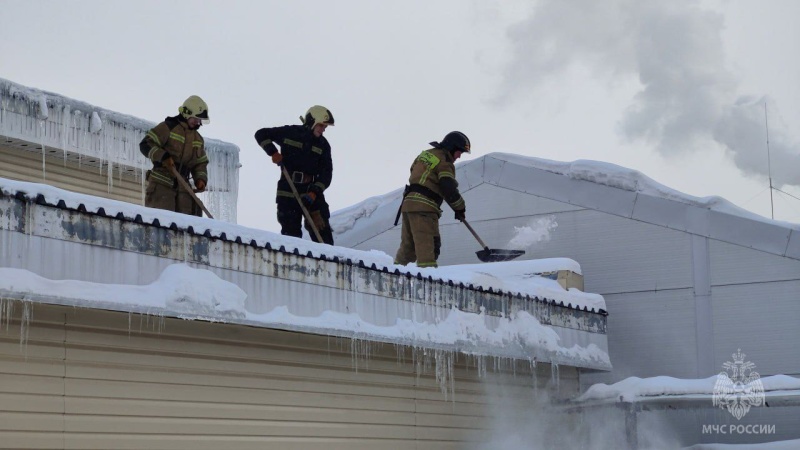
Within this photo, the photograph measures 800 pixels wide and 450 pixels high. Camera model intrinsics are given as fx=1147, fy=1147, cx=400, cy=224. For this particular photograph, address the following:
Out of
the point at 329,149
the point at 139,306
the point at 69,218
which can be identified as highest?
the point at 329,149

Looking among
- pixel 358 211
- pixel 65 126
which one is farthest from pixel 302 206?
pixel 358 211

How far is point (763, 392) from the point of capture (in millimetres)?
12383

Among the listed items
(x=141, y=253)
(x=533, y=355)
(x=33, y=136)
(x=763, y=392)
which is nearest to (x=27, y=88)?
(x=33, y=136)

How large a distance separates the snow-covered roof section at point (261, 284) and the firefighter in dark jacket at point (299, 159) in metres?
1.50

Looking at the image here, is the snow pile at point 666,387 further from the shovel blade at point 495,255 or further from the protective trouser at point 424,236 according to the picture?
the protective trouser at point 424,236

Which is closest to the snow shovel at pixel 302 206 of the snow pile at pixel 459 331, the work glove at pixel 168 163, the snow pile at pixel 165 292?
the work glove at pixel 168 163

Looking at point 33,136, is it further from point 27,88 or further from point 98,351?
point 98,351

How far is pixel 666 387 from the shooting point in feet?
41.4

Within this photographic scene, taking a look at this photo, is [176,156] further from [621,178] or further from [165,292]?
[621,178]

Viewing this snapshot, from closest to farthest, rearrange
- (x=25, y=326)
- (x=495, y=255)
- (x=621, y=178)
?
(x=25, y=326), (x=495, y=255), (x=621, y=178)

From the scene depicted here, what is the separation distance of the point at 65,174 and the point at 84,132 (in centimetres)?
54

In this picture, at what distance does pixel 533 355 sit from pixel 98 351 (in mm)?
5497

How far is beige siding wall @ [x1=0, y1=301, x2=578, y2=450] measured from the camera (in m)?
8.09

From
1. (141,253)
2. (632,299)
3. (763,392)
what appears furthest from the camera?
(632,299)
